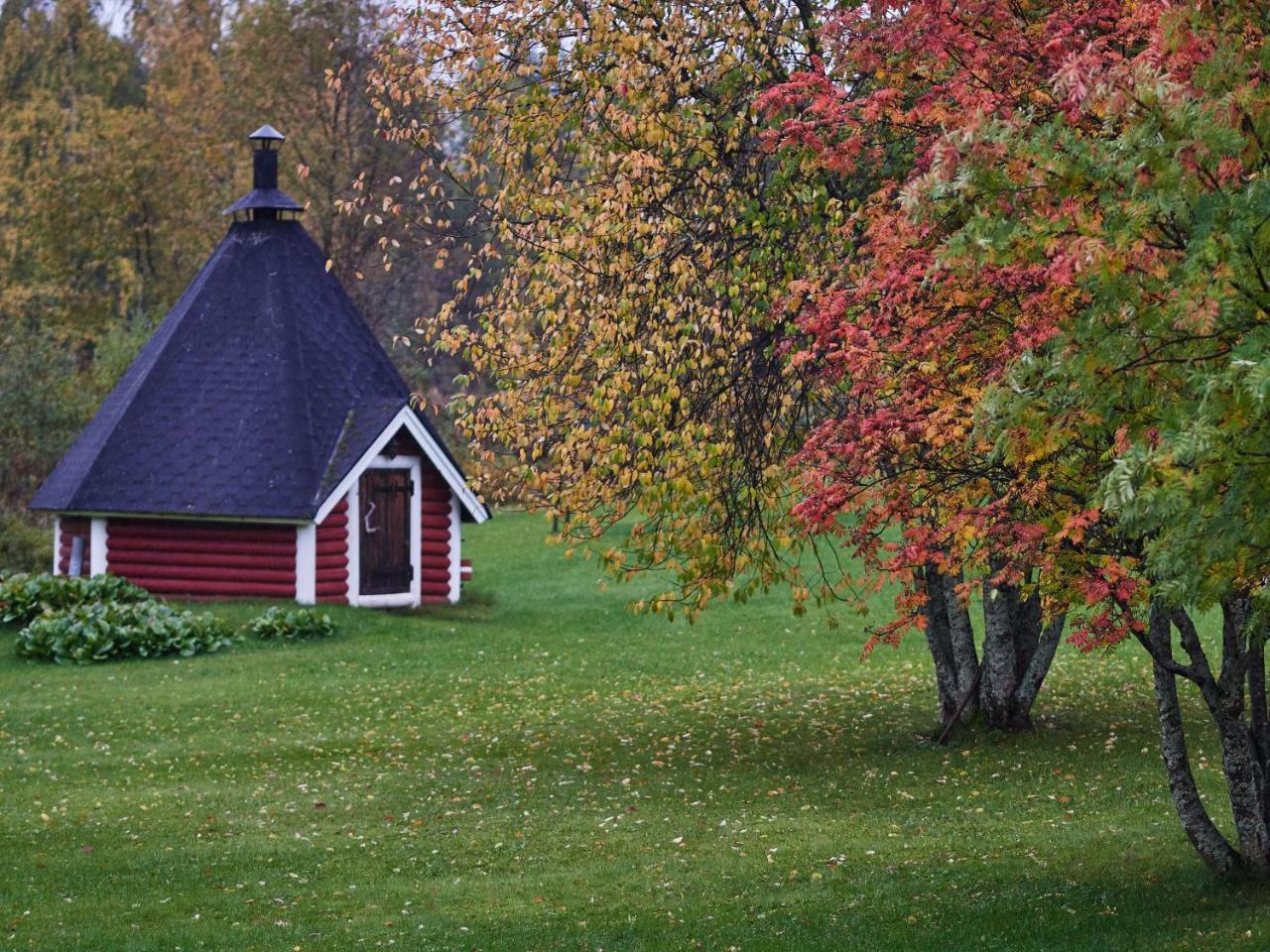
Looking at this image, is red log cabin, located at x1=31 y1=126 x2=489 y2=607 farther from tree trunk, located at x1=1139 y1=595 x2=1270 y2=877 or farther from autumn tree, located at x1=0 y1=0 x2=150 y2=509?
tree trunk, located at x1=1139 y1=595 x2=1270 y2=877

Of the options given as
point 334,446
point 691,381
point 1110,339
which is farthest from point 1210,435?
point 334,446

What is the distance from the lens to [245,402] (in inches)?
1088

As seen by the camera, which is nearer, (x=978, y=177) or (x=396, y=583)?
(x=978, y=177)

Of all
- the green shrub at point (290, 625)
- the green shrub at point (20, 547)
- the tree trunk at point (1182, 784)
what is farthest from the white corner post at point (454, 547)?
the tree trunk at point (1182, 784)

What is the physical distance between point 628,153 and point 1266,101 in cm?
649

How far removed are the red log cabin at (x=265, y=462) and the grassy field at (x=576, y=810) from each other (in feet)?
9.64

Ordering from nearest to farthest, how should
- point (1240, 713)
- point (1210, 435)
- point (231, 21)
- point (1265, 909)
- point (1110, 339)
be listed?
point (1210, 435)
point (1110, 339)
point (1265, 909)
point (1240, 713)
point (231, 21)

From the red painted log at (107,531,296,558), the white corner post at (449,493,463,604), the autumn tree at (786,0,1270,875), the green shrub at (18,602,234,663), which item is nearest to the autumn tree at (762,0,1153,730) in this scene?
the autumn tree at (786,0,1270,875)

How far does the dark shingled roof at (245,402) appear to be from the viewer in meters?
26.6

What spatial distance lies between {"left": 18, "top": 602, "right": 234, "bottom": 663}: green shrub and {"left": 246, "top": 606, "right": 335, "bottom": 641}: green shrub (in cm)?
49

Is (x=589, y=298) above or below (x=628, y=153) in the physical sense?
below

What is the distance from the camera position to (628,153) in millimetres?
12586

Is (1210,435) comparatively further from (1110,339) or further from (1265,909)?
(1265,909)

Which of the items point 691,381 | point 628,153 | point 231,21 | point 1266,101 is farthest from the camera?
point 231,21
